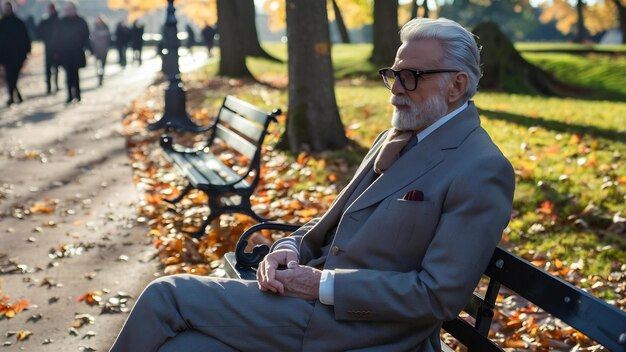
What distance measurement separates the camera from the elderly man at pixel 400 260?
9.23 ft

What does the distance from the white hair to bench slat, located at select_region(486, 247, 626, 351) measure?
2.19 feet

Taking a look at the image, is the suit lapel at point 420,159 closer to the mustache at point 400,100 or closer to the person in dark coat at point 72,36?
the mustache at point 400,100

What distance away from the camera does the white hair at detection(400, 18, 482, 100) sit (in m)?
3.01

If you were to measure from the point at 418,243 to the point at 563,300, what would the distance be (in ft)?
1.94

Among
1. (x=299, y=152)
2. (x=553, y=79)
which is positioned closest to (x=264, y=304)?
(x=299, y=152)

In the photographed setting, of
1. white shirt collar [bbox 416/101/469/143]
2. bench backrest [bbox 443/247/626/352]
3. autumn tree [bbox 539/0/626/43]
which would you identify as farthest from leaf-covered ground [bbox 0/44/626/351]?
autumn tree [bbox 539/0/626/43]

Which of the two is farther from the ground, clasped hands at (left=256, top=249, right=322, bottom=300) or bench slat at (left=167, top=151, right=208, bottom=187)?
clasped hands at (left=256, top=249, right=322, bottom=300)

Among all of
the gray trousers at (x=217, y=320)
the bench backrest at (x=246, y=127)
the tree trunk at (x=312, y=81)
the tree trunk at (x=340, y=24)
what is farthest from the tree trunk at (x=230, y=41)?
the gray trousers at (x=217, y=320)

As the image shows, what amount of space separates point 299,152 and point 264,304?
6875mm

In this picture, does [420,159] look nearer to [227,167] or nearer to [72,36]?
[227,167]

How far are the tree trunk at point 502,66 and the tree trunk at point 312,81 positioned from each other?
29.8ft

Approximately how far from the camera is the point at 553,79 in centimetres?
2025

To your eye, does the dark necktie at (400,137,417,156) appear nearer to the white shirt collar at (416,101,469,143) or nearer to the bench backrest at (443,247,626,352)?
the white shirt collar at (416,101,469,143)

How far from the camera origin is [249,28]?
27.9m
